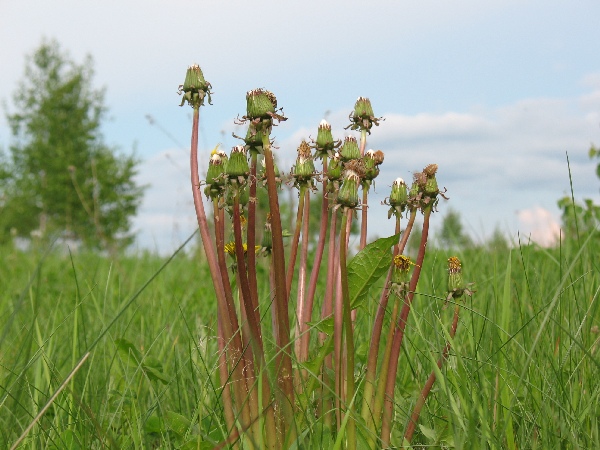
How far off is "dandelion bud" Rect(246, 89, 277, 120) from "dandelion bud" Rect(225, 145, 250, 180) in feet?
0.31

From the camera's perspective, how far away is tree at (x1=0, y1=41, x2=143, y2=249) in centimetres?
3353

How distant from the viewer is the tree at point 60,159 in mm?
33531

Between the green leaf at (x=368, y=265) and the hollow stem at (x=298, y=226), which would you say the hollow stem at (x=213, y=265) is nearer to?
the hollow stem at (x=298, y=226)

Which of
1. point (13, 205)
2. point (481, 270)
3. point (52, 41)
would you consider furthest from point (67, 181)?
point (481, 270)

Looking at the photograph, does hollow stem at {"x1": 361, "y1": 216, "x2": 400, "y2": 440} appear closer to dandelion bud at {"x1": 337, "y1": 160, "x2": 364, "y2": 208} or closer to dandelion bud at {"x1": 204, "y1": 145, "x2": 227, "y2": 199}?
dandelion bud at {"x1": 337, "y1": 160, "x2": 364, "y2": 208}

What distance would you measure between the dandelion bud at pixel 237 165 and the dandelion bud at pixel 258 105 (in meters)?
0.09

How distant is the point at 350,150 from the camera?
180 centimetres

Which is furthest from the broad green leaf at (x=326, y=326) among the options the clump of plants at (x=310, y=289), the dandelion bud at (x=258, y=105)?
the dandelion bud at (x=258, y=105)

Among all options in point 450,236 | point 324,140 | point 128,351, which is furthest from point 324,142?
point 450,236

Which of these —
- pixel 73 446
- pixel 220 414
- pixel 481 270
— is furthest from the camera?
pixel 481 270

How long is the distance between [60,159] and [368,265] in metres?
33.4

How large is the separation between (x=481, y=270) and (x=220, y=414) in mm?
2380

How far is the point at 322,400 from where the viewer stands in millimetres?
1749

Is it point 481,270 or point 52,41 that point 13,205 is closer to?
point 52,41
